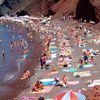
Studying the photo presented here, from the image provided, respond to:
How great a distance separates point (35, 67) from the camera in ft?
133

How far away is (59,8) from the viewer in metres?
100

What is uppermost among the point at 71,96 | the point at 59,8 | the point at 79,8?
the point at 59,8

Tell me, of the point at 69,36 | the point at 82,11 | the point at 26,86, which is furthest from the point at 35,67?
the point at 82,11

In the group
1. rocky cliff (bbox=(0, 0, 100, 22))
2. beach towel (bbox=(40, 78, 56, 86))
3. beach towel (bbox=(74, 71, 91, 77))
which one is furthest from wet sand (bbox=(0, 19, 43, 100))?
rocky cliff (bbox=(0, 0, 100, 22))

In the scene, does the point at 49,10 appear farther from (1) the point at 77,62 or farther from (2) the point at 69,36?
(1) the point at 77,62

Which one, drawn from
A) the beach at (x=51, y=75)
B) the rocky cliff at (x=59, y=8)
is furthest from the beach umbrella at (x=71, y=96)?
the rocky cliff at (x=59, y=8)

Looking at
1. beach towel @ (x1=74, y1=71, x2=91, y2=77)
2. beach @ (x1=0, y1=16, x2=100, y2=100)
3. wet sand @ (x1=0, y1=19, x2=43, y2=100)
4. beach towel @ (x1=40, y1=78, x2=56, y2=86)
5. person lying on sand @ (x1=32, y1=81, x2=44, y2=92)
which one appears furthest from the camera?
beach towel @ (x1=74, y1=71, x2=91, y2=77)

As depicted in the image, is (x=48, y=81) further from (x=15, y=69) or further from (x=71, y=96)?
(x=15, y=69)

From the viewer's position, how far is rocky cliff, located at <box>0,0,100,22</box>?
74688mm

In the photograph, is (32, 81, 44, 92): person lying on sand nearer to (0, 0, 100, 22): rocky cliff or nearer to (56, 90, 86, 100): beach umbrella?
(56, 90, 86, 100): beach umbrella

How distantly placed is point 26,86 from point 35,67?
779 cm

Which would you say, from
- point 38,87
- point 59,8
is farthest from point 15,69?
point 59,8

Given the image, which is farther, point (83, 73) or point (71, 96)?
point (83, 73)

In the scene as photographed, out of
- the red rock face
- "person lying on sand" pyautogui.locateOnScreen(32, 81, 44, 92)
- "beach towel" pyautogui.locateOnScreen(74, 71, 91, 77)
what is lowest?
"person lying on sand" pyautogui.locateOnScreen(32, 81, 44, 92)
